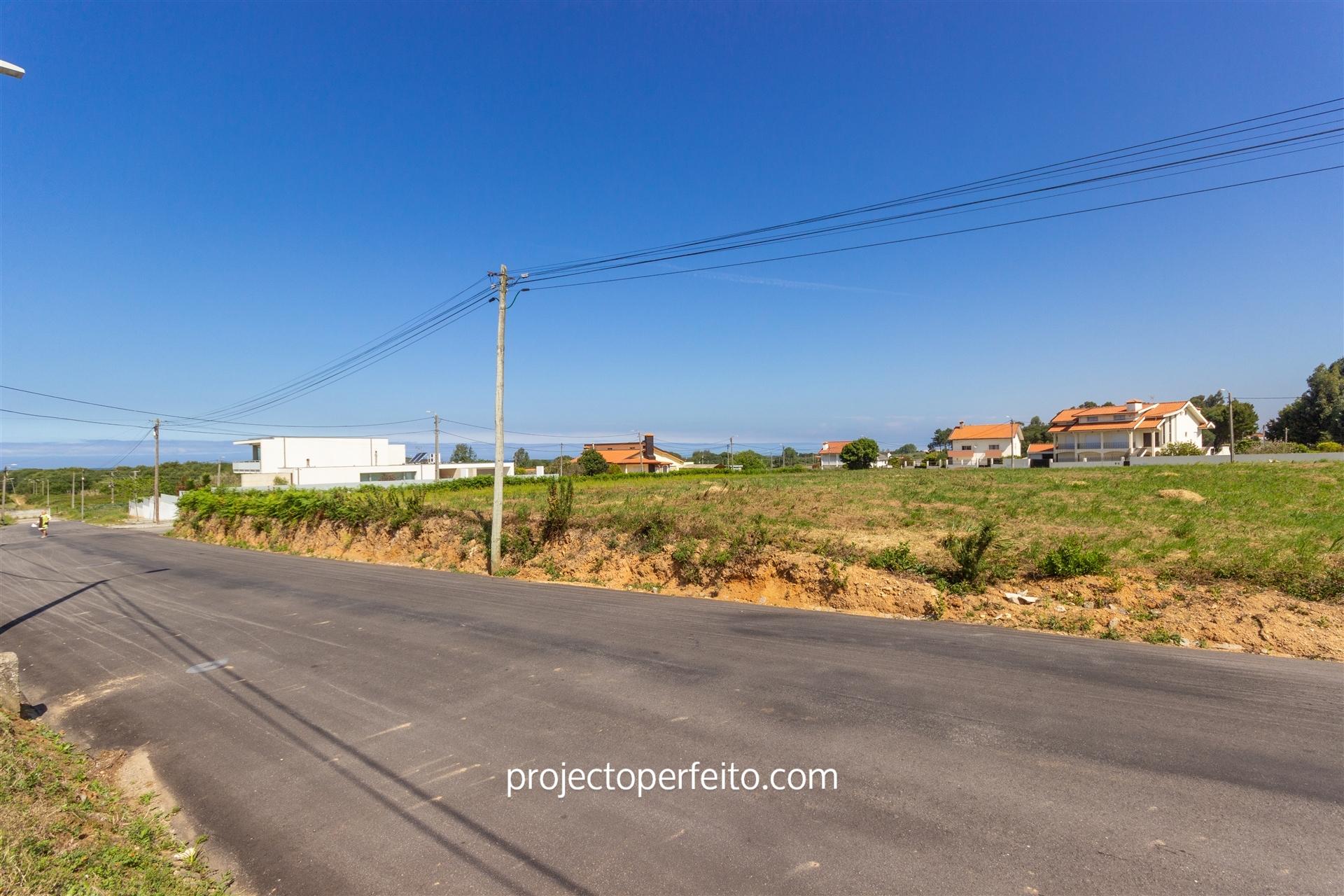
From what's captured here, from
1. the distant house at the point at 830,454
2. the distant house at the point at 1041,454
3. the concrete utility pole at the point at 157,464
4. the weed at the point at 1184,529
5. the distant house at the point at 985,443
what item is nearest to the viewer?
the weed at the point at 1184,529

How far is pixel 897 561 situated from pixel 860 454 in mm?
58459

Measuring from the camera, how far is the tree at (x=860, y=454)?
221 ft

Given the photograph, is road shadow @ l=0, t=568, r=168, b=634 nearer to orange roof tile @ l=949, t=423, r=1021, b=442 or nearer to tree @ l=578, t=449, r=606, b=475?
tree @ l=578, t=449, r=606, b=475

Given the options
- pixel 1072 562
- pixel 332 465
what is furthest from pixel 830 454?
pixel 1072 562

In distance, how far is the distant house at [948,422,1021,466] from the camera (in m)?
79.1

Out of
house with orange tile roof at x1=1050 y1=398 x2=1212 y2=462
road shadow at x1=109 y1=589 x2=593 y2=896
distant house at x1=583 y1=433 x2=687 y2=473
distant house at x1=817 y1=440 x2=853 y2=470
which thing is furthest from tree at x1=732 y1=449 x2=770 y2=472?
road shadow at x1=109 y1=589 x2=593 y2=896

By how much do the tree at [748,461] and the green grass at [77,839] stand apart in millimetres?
62878

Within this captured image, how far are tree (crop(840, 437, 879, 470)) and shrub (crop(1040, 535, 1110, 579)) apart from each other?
58.0 m

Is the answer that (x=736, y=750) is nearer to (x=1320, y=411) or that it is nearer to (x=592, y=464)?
(x=592, y=464)

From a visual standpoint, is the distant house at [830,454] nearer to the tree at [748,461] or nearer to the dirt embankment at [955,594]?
the tree at [748,461]

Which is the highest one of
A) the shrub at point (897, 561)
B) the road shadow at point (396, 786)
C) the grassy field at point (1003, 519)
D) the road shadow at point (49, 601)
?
the grassy field at point (1003, 519)

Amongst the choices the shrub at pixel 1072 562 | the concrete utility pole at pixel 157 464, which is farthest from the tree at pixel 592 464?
the shrub at pixel 1072 562

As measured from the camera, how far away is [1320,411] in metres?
60.8

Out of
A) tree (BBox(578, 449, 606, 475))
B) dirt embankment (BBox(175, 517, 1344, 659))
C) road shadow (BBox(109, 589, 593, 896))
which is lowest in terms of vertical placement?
road shadow (BBox(109, 589, 593, 896))
